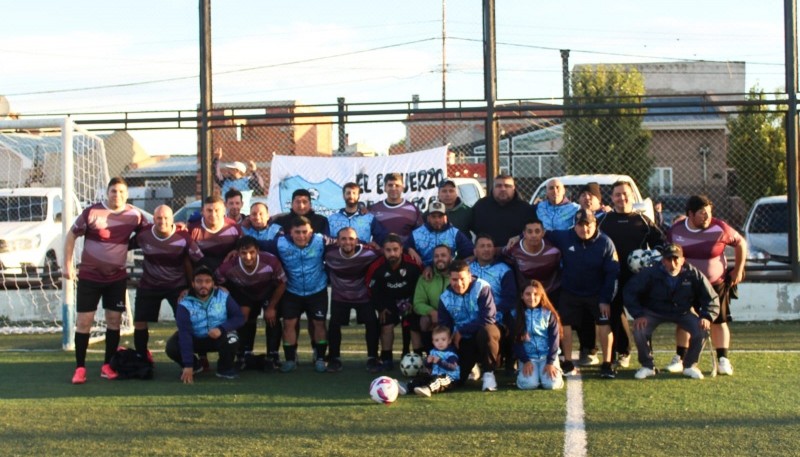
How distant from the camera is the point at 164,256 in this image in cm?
925

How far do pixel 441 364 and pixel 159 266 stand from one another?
9.89ft

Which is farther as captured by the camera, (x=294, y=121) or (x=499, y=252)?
(x=294, y=121)

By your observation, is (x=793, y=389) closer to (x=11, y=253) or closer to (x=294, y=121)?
(x=294, y=121)

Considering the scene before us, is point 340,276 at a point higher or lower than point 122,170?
lower

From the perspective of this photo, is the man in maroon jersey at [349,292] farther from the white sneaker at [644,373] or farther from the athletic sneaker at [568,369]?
the white sneaker at [644,373]

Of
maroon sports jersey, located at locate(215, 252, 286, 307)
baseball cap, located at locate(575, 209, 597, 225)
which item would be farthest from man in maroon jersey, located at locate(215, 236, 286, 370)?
baseball cap, located at locate(575, 209, 597, 225)

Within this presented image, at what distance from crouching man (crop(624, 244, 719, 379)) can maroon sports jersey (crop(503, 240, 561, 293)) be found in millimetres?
710

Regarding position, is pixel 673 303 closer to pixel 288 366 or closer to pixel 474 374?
pixel 474 374

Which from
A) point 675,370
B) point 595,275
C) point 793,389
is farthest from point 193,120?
point 793,389

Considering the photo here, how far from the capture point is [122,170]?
32.9 meters

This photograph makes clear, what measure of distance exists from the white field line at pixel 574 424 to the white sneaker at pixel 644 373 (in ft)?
1.76

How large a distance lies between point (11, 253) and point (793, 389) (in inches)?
476

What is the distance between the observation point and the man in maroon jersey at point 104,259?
905cm

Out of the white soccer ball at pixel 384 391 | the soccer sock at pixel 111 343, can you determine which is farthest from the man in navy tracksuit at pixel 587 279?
the soccer sock at pixel 111 343
